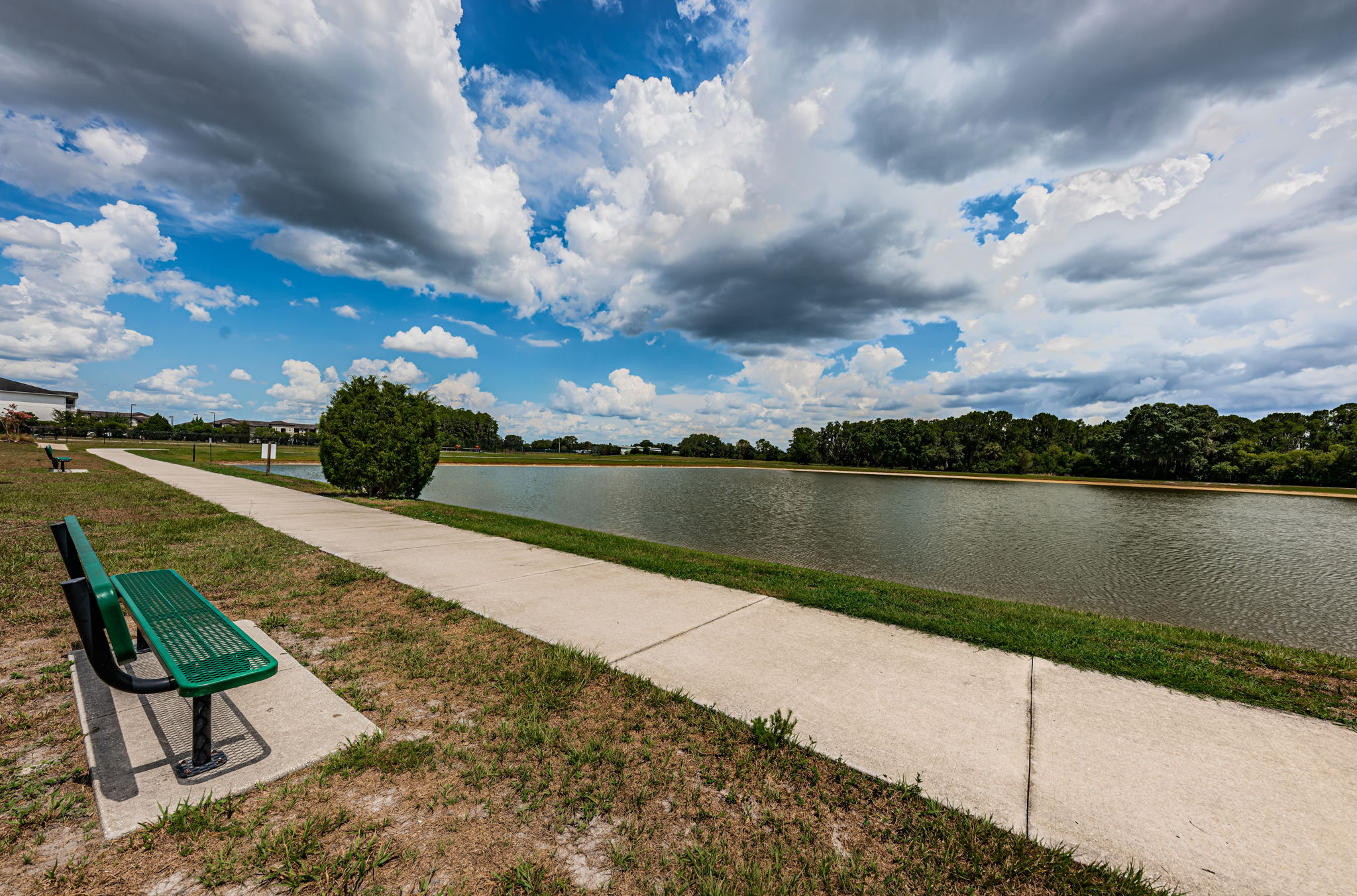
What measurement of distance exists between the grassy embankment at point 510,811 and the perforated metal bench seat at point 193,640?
1.88ft

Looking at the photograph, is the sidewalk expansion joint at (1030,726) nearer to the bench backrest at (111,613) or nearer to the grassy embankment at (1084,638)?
the grassy embankment at (1084,638)

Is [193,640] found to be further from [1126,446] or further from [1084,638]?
[1126,446]

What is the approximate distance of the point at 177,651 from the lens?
9.23ft

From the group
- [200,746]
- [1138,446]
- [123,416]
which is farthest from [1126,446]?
[123,416]

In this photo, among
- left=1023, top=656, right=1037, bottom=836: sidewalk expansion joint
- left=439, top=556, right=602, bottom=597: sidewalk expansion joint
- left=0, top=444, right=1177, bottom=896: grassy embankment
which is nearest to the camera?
left=0, top=444, right=1177, bottom=896: grassy embankment

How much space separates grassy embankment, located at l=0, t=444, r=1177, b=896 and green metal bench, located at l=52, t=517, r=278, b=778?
19.0 inches

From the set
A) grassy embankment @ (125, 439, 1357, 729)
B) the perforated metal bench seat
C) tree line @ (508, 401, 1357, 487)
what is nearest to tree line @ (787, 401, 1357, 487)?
tree line @ (508, 401, 1357, 487)

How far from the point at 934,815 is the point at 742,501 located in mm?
23889

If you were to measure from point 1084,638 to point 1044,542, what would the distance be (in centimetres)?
1296

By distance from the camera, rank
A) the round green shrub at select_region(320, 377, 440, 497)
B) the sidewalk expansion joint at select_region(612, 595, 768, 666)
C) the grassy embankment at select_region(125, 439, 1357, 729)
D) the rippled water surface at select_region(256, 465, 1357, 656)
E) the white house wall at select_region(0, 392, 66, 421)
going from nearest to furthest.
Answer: the grassy embankment at select_region(125, 439, 1357, 729)
the sidewalk expansion joint at select_region(612, 595, 768, 666)
the rippled water surface at select_region(256, 465, 1357, 656)
the round green shrub at select_region(320, 377, 440, 497)
the white house wall at select_region(0, 392, 66, 421)

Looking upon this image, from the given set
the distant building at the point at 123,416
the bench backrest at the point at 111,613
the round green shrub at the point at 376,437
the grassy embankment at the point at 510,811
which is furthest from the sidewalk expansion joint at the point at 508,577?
the distant building at the point at 123,416

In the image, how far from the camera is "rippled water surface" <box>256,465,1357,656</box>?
371 inches

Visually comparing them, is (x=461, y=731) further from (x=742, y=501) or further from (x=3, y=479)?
(x=742, y=501)

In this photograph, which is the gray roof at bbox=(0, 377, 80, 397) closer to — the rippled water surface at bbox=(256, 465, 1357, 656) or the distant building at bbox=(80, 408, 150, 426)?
the distant building at bbox=(80, 408, 150, 426)
